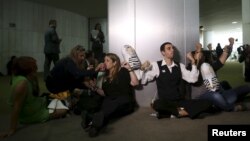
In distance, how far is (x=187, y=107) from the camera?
3.79 metres

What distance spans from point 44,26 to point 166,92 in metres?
11.1

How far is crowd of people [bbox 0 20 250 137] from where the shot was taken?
134 inches

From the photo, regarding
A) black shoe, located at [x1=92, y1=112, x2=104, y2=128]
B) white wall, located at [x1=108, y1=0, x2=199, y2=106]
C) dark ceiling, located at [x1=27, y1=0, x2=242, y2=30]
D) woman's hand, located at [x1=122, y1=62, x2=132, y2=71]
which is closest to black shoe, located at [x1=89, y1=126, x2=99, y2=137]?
black shoe, located at [x1=92, y1=112, x2=104, y2=128]

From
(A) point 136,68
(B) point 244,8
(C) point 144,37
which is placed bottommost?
(A) point 136,68

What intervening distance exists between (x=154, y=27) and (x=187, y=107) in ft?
4.84

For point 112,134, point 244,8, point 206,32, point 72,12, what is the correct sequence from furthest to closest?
point 206,32 < point 72,12 < point 244,8 < point 112,134

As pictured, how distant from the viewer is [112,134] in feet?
10.3

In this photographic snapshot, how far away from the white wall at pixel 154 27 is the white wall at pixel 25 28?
870cm

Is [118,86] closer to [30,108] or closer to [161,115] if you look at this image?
[161,115]

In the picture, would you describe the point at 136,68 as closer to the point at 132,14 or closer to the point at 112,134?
the point at 132,14

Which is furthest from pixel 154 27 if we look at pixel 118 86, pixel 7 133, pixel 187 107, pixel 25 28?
pixel 25 28

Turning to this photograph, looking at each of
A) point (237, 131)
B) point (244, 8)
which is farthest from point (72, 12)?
point (237, 131)

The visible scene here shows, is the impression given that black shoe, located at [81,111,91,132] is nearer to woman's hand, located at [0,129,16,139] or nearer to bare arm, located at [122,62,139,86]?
woman's hand, located at [0,129,16,139]

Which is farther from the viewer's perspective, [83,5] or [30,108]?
[83,5]
